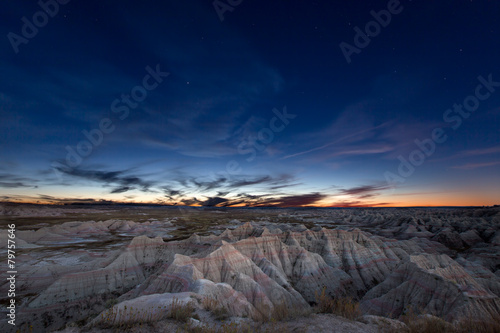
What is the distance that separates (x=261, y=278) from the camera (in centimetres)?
3069

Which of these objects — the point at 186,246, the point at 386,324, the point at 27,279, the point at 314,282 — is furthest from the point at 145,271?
the point at 386,324

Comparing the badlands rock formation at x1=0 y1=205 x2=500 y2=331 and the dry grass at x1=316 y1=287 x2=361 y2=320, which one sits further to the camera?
the badlands rock formation at x1=0 y1=205 x2=500 y2=331

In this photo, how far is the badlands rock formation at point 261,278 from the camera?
19250 millimetres

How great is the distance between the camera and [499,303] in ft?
58.9

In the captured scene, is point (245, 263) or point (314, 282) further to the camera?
point (314, 282)

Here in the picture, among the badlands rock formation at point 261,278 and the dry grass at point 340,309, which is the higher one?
the dry grass at point 340,309

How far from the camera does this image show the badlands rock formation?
19.2 metres

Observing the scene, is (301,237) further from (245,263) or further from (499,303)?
(499,303)

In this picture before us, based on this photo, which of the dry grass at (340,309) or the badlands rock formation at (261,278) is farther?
→ the badlands rock formation at (261,278)

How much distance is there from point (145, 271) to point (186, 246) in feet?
27.3

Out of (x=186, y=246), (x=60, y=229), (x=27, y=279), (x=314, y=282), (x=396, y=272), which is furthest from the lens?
(x=60, y=229)

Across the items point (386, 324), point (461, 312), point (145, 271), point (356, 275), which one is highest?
point (386, 324)

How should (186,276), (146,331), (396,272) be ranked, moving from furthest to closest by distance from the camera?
1. (396,272)
2. (186,276)
3. (146,331)

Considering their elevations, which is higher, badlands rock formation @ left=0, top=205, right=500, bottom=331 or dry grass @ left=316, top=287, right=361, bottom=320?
dry grass @ left=316, top=287, right=361, bottom=320
